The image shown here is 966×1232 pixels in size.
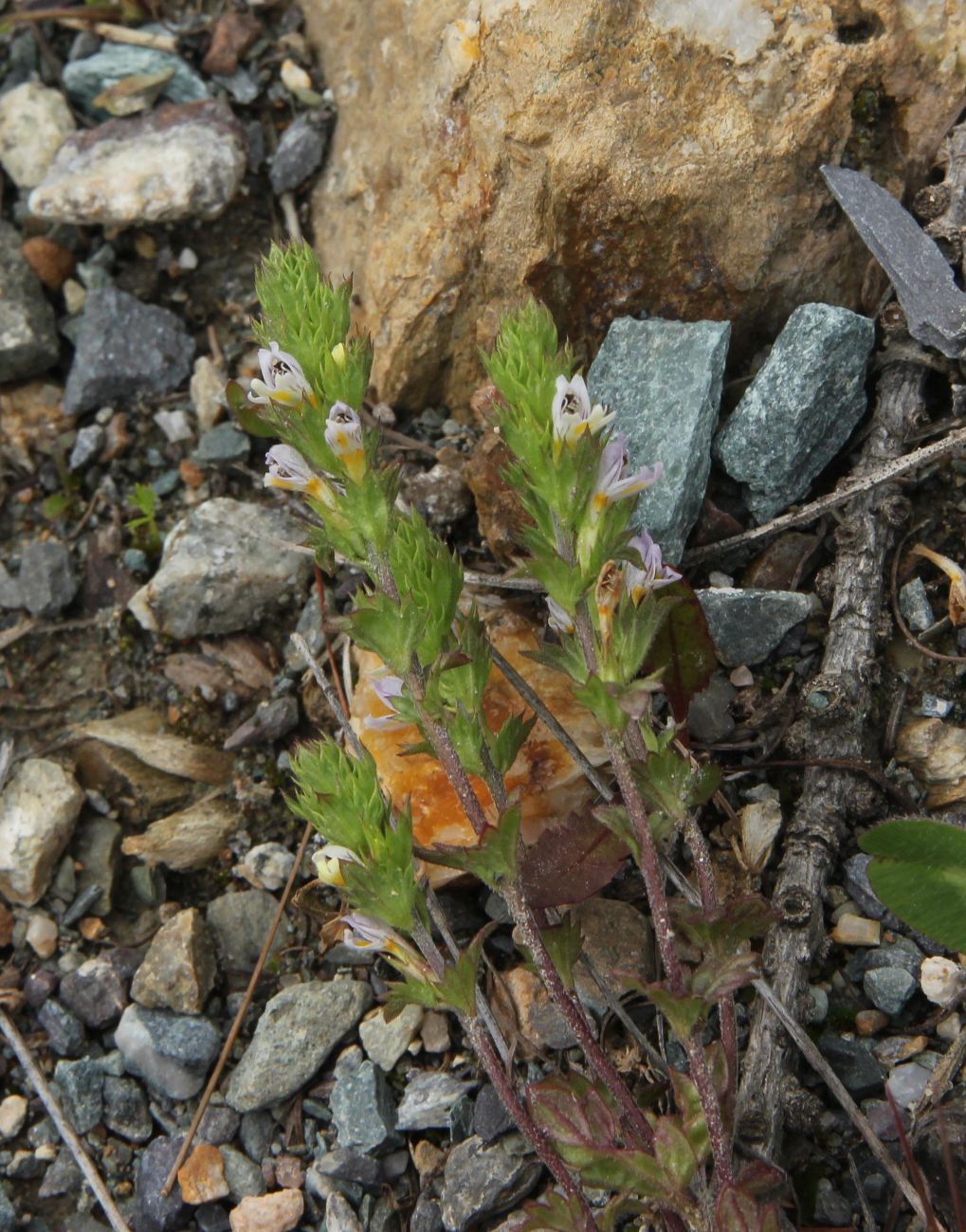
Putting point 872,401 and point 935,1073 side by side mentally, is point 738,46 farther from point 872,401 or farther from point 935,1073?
point 935,1073

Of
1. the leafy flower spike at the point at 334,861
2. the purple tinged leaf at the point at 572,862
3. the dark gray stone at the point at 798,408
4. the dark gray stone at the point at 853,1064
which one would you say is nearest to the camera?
the leafy flower spike at the point at 334,861

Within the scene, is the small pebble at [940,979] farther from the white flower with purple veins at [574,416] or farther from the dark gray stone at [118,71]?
the dark gray stone at [118,71]

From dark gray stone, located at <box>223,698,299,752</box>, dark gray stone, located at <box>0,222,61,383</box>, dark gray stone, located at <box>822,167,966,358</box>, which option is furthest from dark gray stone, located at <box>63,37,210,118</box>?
dark gray stone, located at <box>822,167,966,358</box>

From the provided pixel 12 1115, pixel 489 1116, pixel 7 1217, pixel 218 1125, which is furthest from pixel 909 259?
pixel 7 1217

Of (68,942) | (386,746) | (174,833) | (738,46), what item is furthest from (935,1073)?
(738,46)

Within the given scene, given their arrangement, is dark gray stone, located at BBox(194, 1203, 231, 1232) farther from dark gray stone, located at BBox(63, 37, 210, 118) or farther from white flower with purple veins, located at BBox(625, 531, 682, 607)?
dark gray stone, located at BBox(63, 37, 210, 118)

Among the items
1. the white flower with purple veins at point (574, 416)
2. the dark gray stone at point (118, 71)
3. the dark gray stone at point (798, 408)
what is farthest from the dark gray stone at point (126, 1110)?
the dark gray stone at point (118, 71)
